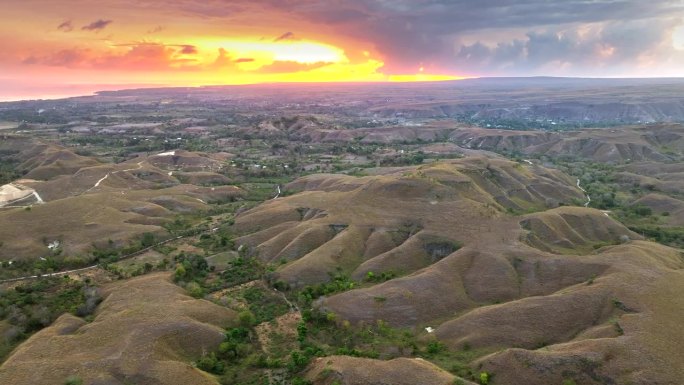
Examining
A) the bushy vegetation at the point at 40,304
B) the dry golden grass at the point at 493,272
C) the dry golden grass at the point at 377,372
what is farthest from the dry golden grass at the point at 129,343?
the dry golden grass at the point at 493,272

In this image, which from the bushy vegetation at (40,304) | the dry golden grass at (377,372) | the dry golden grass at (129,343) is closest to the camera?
the dry golden grass at (377,372)

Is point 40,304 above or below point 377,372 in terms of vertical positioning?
below

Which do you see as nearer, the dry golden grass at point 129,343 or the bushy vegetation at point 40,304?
the dry golden grass at point 129,343

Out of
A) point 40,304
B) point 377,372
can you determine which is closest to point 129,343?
point 40,304

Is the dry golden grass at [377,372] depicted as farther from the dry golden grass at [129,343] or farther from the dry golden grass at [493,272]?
the dry golden grass at [129,343]

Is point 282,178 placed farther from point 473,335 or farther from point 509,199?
point 473,335

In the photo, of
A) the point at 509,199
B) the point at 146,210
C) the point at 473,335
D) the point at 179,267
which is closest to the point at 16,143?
the point at 146,210

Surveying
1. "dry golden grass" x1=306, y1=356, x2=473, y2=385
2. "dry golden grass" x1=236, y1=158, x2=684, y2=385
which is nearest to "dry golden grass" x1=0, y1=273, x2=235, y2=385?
"dry golden grass" x1=306, y1=356, x2=473, y2=385

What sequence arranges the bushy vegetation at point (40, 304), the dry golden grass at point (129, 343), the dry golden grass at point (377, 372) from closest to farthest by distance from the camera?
1. the dry golden grass at point (377, 372)
2. the dry golden grass at point (129, 343)
3. the bushy vegetation at point (40, 304)

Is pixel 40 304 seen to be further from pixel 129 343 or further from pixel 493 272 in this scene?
pixel 493 272

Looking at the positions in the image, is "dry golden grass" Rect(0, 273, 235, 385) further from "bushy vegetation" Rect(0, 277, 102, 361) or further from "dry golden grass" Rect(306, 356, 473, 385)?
"dry golden grass" Rect(306, 356, 473, 385)

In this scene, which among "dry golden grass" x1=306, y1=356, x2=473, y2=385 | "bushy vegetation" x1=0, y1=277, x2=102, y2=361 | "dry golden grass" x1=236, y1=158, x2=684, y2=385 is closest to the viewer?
"dry golden grass" x1=306, y1=356, x2=473, y2=385
